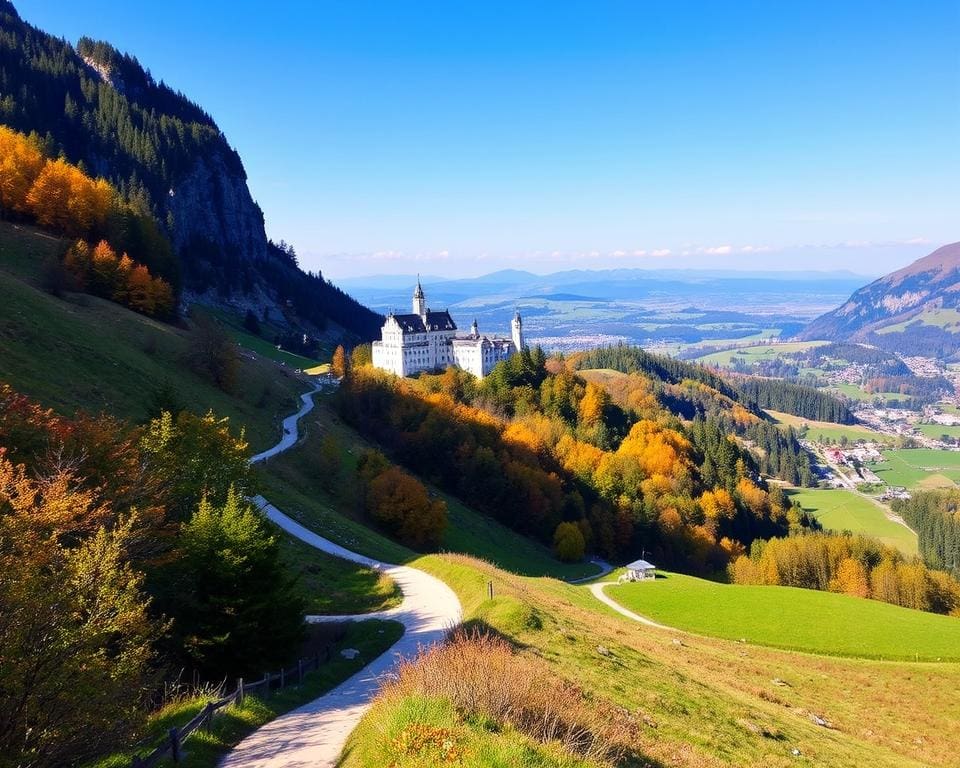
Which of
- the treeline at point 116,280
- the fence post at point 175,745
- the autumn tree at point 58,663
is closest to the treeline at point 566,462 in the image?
the treeline at point 116,280

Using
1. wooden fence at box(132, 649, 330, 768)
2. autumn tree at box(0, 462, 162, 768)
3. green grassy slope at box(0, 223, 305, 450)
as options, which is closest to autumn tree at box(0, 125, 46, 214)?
green grassy slope at box(0, 223, 305, 450)

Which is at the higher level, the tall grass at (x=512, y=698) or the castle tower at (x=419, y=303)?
the castle tower at (x=419, y=303)

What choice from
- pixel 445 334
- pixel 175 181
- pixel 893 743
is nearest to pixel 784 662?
pixel 893 743

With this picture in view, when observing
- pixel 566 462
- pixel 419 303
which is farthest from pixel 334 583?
pixel 419 303

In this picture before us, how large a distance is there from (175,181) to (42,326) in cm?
13544

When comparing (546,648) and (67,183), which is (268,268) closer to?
(67,183)

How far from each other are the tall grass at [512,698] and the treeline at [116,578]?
5820mm

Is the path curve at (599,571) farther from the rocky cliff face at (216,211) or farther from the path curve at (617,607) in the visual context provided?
the rocky cliff face at (216,211)

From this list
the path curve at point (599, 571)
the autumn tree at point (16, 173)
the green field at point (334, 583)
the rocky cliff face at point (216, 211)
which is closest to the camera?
the green field at point (334, 583)

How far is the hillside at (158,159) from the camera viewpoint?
150250 millimetres

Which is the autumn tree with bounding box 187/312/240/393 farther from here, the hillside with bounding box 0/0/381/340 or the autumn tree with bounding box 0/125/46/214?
the hillside with bounding box 0/0/381/340

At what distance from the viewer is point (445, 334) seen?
132m

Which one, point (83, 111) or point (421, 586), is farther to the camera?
point (83, 111)

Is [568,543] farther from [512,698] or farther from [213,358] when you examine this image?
[512,698]
